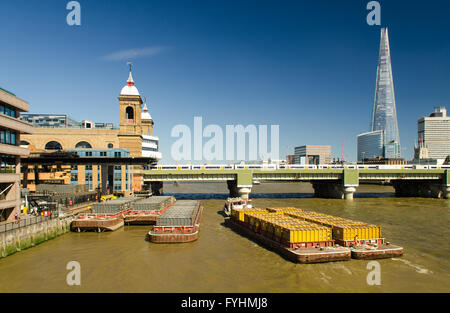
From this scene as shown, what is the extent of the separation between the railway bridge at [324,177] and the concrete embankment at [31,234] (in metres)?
36.9

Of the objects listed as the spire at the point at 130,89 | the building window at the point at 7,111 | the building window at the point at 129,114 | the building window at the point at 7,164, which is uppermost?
the spire at the point at 130,89

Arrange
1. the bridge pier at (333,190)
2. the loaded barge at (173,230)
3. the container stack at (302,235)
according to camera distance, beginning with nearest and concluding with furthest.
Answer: the container stack at (302,235) < the loaded barge at (173,230) < the bridge pier at (333,190)

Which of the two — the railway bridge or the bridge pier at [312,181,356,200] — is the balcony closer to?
the railway bridge

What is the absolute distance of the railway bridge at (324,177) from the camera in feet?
243

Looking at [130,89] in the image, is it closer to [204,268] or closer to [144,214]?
[144,214]

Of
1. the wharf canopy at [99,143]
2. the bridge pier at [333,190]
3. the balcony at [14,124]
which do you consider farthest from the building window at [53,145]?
the bridge pier at [333,190]

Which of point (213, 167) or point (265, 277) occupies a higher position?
point (213, 167)

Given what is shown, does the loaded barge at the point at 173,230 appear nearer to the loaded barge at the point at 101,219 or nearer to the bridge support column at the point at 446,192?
the loaded barge at the point at 101,219

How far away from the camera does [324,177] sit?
78375 mm
